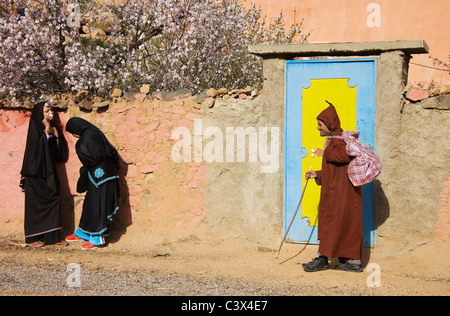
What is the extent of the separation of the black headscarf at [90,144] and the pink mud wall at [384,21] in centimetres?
699

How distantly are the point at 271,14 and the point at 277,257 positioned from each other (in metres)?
8.05

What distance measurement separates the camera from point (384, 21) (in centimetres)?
1213

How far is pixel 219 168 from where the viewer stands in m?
6.86

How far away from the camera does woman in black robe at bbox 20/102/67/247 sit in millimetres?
6996

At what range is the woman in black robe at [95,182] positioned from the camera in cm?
670

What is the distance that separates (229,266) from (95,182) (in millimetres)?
1996

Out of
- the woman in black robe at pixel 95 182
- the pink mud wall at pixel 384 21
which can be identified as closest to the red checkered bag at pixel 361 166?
A: the woman in black robe at pixel 95 182

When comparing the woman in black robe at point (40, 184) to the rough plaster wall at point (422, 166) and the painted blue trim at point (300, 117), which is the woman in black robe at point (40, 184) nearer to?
the painted blue trim at point (300, 117)
